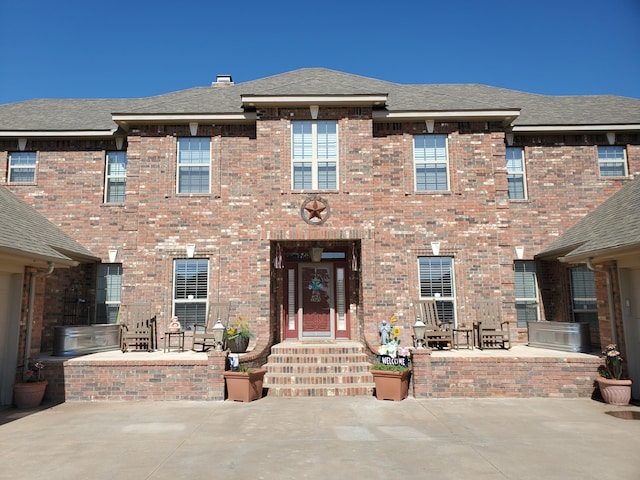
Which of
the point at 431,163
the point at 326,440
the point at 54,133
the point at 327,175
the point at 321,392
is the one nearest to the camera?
the point at 326,440

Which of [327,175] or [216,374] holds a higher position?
[327,175]

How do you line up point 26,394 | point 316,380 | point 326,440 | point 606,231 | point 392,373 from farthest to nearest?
1. point 606,231
2. point 316,380
3. point 392,373
4. point 26,394
5. point 326,440

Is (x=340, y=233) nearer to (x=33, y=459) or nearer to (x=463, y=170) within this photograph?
(x=463, y=170)

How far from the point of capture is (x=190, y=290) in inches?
468

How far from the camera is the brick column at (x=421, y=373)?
29.2 ft


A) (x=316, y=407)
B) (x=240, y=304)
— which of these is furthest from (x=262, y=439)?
(x=240, y=304)

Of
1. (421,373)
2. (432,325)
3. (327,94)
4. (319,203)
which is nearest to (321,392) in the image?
(421,373)

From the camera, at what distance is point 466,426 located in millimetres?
6871

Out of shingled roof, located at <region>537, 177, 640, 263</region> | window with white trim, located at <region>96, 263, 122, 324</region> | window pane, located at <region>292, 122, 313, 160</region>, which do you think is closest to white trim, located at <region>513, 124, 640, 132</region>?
shingled roof, located at <region>537, 177, 640, 263</region>

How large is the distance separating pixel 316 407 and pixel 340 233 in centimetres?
462

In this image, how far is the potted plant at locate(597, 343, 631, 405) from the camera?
27.0ft

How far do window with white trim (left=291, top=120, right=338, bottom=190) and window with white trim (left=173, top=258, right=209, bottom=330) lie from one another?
132 inches

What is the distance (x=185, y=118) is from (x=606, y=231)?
34.7ft

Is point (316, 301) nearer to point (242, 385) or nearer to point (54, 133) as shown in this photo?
point (242, 385)
